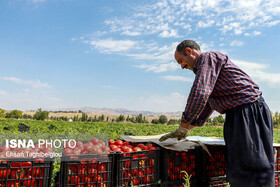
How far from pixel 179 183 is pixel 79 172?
3.68ft

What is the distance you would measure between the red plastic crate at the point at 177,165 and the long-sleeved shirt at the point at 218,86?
20.2 inches

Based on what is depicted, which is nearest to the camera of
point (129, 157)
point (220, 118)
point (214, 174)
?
point (129, 157)

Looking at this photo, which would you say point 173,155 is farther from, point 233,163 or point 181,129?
point 233,163

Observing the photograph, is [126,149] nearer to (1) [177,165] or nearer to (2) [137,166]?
(2) [137,166]

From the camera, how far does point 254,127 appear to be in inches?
93.7

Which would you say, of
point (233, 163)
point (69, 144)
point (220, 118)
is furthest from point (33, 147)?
point (220, 118)

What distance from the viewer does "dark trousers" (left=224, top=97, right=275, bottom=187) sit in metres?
2.34

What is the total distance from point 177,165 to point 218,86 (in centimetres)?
98

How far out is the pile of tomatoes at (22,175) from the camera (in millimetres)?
2121

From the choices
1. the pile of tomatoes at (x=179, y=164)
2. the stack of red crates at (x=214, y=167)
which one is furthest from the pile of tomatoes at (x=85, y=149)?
the stack of red crates at (x=214, y=167)

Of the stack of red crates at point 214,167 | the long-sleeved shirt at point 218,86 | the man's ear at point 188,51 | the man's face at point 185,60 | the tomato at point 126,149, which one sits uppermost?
the man's ear at point 188,51

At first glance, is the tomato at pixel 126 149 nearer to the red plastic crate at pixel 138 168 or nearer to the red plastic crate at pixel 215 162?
the red plastic crate at pixel 138 168

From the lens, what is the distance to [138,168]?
2600 millimetres

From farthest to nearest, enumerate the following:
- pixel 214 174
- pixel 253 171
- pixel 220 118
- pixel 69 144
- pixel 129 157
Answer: pixel 220 118 < pixel 214 174 < pixel 69 144 < pixel 129 157 < pixel 253 171
